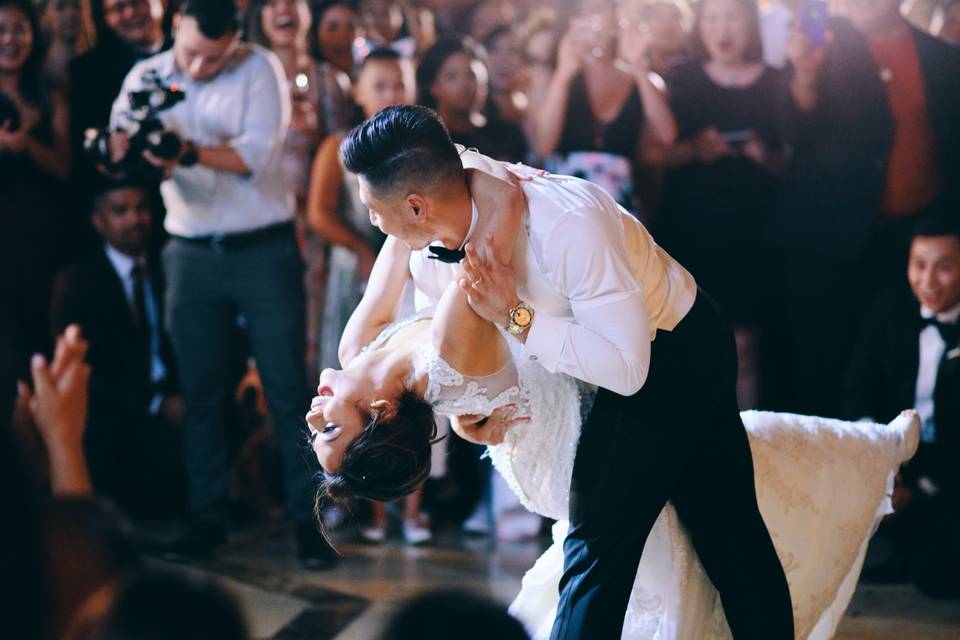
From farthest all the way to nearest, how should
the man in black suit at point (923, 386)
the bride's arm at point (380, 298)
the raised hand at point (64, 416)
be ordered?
the man in black suit at point (923, 386), the bride's arm at point (380, 298), the raised hand at point (64, 416)

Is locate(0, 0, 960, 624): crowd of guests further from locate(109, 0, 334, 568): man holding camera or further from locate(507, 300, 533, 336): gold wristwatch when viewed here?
locate(507, 300, 533, 336): gold wristwatch

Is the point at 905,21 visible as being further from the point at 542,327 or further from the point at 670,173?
the point at 542,327

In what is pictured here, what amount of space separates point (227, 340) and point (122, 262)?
23.0 inches

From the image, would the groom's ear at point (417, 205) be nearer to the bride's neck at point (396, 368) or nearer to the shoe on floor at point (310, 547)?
the bride's neck at point (396, 368)

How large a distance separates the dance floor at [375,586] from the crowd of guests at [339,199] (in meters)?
0.12

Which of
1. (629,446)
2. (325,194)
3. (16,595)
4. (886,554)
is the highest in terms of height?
(16,595)

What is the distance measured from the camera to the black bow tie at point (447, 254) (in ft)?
7.64

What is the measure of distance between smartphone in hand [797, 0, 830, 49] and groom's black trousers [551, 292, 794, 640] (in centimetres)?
218

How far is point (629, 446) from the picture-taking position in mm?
2371

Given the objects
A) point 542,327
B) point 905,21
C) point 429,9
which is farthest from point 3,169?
point 905,21

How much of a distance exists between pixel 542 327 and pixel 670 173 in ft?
7.83

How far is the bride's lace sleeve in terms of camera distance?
247cm

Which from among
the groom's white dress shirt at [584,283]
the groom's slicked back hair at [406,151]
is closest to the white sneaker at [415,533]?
the groom's white dress shirt at [584,283]

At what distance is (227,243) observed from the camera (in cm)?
394
